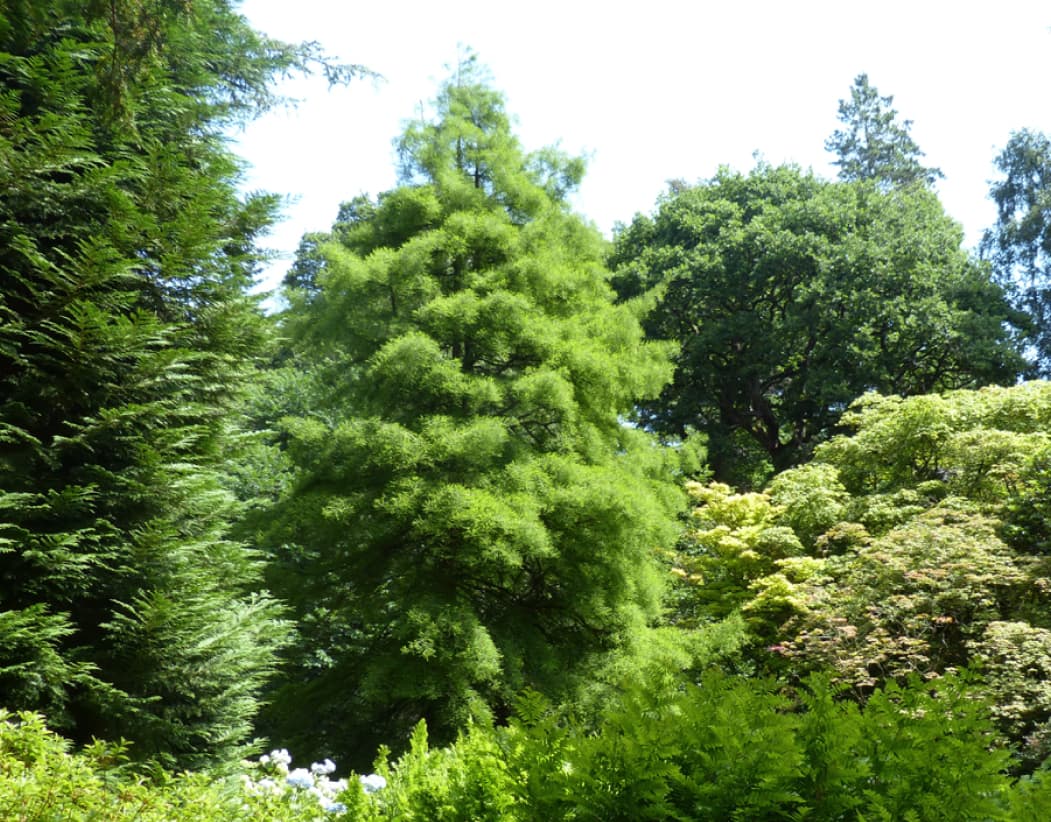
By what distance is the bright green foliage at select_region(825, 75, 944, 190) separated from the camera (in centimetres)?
3481

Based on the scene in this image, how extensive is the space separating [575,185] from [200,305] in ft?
22.1

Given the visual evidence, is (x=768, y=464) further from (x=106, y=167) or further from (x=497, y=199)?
(x=106, y=167)

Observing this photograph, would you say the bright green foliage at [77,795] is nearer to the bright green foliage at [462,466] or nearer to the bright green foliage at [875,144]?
the bright green foliage at [462,466]

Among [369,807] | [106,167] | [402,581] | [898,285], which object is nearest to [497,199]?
[402,581]

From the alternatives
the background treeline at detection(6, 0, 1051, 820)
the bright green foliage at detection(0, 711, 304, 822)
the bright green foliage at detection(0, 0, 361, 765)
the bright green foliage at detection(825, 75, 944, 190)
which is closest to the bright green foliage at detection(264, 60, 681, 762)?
the background treeline at detection(6, 0, 1051, 820)

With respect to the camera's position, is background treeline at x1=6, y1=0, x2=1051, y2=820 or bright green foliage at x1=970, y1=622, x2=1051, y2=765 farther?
bright green foliage at x1=970, y1=622, x2=1051, y2=765

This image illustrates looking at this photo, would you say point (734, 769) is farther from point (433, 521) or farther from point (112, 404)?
point (433, 521)

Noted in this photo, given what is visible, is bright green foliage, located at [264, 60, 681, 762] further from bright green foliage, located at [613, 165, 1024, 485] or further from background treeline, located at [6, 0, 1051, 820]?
bright green foliage, located at [613, 165, 1024, 485]

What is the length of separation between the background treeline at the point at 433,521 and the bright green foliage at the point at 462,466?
0.17ft

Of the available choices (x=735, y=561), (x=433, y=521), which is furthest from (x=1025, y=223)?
(x=433, y=521)

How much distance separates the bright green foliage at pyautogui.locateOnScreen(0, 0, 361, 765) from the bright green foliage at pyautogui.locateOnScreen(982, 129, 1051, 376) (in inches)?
942

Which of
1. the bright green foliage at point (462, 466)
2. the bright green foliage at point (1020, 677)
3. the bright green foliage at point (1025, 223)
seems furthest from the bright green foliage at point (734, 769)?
the bright green foliage at point (1025, 223)

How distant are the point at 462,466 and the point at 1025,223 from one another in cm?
2280

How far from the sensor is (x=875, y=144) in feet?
115
